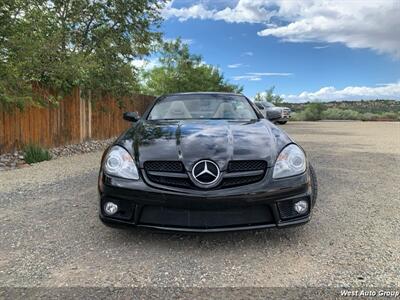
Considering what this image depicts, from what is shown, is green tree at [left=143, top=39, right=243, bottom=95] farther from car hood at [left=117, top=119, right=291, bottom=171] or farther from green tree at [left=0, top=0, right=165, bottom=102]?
car hood at [left=117, top=119, right=291, bottom=171]

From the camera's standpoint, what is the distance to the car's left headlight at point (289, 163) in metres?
3.61

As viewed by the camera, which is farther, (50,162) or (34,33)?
(50,162)

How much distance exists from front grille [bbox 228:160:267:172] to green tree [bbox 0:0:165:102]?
5894 millimetres

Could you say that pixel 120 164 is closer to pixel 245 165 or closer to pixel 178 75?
pixel 245 165

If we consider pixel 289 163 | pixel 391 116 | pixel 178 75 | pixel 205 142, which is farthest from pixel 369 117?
pixel 205 142

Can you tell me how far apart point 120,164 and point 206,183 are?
80 centimetres

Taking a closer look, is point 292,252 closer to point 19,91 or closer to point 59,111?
point 19,91

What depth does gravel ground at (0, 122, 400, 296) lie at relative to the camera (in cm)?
308

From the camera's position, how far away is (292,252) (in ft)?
11.8

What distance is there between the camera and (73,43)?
13.1 m

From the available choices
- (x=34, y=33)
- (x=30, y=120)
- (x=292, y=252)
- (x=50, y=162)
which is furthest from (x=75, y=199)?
(x=30, y=120)

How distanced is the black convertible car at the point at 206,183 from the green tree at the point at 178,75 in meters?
19.3

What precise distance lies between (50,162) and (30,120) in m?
Answer: 1.63

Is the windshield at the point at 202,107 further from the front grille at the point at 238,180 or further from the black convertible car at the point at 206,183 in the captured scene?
the front grille at the point at 238,180
